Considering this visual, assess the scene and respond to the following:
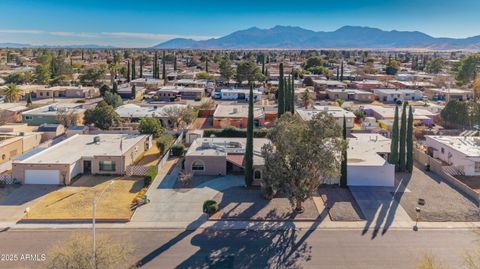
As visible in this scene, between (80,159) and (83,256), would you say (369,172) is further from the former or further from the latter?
(80,159)

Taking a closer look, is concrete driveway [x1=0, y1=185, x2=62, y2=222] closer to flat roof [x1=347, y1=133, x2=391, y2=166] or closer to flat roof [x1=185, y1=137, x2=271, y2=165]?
flat roof [x1=185, y1=137, x2=271, y2=165]

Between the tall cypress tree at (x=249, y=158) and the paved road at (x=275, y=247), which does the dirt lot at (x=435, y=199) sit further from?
the tall cypress tree at (x=249, y=158)

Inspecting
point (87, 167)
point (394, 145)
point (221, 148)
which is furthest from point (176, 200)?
point (394, 145)

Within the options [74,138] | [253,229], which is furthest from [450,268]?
[74,138]

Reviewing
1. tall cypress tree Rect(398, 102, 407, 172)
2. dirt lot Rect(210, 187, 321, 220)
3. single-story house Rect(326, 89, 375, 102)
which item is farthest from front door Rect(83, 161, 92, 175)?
single-story house Rect(326, 89, 375, 102)

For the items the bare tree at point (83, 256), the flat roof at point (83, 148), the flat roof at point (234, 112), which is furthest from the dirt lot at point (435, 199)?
the flat roof at point (234, 112)
